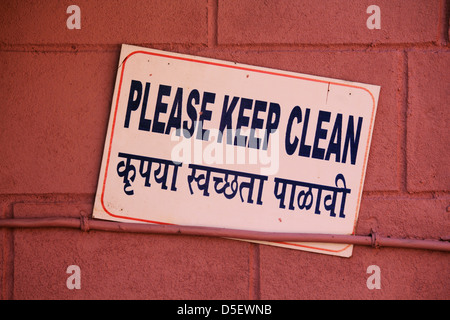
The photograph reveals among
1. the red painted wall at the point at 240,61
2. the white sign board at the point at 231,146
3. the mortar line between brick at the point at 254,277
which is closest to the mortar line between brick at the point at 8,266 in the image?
the red painted wall at the point at 240,61

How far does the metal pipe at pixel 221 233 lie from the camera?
2.25 meters

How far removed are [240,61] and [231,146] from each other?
1.28 feet

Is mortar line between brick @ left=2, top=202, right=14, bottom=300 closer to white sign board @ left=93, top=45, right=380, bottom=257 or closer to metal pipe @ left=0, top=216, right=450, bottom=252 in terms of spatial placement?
metal pipe @ left=0, top=216, right=450, bottom=252

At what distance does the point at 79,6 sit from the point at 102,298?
1.33 meters

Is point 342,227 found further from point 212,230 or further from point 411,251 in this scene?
point 212,230

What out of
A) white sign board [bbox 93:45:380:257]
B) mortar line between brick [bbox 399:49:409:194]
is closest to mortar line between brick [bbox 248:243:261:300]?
white sign board [bbox 93:45:380:257]

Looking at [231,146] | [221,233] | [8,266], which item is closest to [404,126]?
[231,146]

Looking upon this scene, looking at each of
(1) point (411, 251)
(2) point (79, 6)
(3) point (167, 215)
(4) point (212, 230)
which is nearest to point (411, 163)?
(1) point (411, 251)

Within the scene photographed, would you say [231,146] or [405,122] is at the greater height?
[405,122]

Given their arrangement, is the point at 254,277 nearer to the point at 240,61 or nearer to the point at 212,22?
the point at 240,61

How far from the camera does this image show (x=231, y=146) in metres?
2.28

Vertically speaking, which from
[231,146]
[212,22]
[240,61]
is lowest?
[231,146]

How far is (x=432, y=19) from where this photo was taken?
230 centimetres

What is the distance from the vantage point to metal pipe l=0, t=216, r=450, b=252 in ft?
7.39
